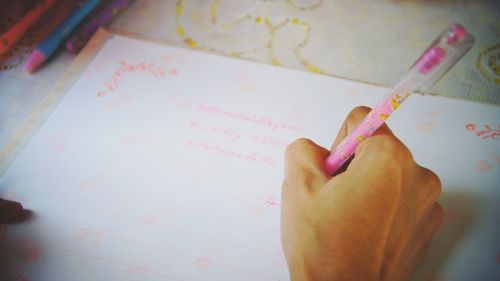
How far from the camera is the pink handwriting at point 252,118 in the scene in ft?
1.40

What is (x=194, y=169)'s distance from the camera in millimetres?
404

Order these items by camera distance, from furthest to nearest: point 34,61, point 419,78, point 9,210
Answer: point 34,61 → point 9,210 → point 419,78

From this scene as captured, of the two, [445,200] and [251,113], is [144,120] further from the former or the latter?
[445,200]

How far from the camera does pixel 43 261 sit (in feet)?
1.18

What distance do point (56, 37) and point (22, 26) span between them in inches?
2.7

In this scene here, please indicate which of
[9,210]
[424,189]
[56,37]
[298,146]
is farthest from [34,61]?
[424,189]

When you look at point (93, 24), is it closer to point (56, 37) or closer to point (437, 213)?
point (56, 37)

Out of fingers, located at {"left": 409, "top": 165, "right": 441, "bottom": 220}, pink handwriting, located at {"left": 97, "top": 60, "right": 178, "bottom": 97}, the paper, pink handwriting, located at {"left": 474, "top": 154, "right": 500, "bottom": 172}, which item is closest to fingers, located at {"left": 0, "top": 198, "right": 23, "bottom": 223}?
the paper

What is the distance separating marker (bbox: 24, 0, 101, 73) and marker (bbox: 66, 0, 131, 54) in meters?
0.01

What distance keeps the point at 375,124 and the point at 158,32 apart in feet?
1.21

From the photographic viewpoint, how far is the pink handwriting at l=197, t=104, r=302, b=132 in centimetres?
43

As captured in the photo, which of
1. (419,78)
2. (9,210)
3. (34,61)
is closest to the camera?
(419,78)

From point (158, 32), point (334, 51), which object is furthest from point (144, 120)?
point (334, 51)

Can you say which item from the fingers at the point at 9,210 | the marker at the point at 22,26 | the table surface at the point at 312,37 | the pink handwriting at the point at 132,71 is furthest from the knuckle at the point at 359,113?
the marker at the point at 22,26
